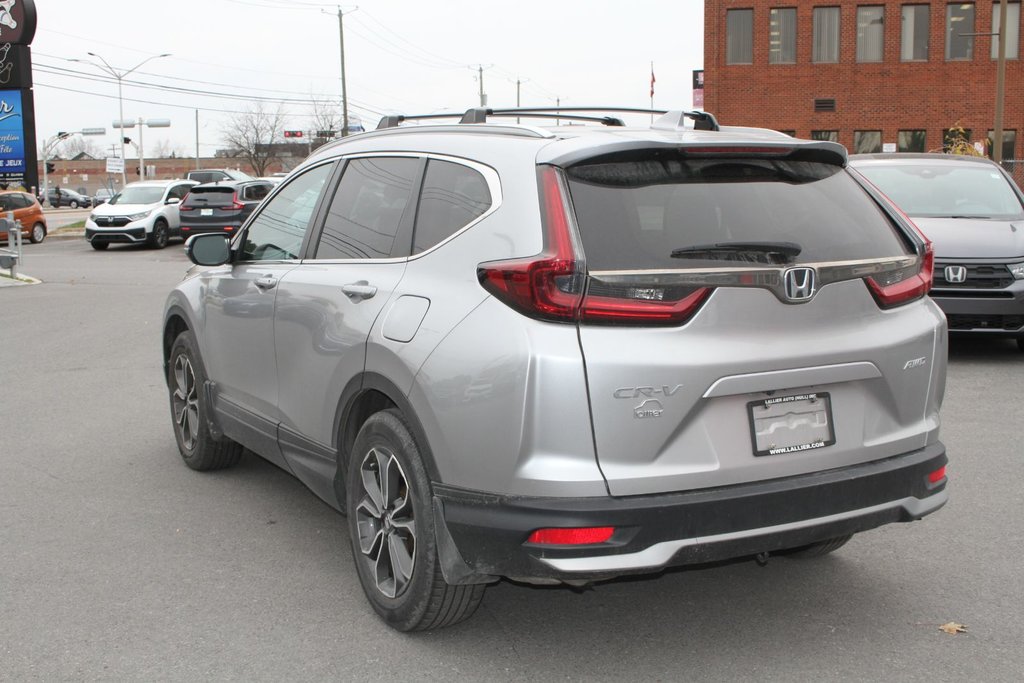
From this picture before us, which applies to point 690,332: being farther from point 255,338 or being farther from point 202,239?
point 202,239

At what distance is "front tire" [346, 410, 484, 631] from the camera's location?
144 inches

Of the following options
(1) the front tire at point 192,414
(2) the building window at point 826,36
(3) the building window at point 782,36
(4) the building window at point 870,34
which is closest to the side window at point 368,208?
(1) the front tire at point 192,414

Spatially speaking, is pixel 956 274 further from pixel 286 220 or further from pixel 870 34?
pixel 870 34

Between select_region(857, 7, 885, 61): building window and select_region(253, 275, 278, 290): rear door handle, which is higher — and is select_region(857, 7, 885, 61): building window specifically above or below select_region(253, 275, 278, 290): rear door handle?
above

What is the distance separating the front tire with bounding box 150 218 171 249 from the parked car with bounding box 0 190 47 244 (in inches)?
161

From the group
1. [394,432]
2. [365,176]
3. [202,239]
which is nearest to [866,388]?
[394,432]

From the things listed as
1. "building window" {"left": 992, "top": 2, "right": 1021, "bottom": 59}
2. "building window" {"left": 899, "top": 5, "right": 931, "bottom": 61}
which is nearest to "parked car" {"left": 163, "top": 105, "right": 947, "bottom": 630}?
"building window" {"left": 899, "top": 5, "right": 931, "bottom": 61}

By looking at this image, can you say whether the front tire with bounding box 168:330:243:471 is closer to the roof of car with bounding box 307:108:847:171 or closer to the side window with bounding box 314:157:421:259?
the side window with bounding box 314:157:421:259

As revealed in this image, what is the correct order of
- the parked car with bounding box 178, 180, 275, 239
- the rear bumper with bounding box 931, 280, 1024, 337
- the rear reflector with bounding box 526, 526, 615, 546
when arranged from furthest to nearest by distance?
the parked car with bounding box 178, 180, 275, 239, the rear bumper with bounding box 931, 280, 1024, 337, the rear reflector with bounding box 526, 526, 615, 546

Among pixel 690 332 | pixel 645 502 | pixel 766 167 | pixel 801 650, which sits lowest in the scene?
pixel 801 650

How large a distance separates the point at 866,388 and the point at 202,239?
3421 mm

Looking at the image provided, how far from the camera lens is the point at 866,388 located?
11.9 ft

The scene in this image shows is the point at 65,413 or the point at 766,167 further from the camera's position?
the point at 65,413

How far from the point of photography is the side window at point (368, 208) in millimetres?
4191
